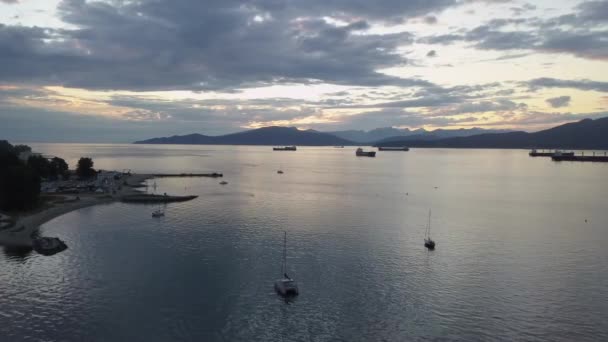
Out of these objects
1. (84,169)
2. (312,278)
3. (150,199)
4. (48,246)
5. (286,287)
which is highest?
(84,169)

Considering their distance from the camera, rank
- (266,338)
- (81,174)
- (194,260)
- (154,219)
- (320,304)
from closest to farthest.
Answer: (266,338), (320,304), (194,260), (154,219), (81,174)

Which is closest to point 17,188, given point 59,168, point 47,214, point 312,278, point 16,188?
point 16,188

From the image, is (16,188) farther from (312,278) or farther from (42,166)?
(312,278)

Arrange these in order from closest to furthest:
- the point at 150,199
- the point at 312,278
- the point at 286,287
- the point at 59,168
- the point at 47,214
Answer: the point at 286,287
the point at 312,278
the point at 47,214
the point at 150,199
the point at 59,168

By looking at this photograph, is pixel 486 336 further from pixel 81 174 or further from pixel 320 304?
pixel 81 174

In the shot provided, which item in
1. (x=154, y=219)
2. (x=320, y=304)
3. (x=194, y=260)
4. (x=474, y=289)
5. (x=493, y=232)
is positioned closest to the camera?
(x=320, y=304)

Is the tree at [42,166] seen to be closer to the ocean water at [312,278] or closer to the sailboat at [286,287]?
the ocean water at [312,278]

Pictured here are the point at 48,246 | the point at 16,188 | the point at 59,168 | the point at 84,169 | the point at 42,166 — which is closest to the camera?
the point at 48,246

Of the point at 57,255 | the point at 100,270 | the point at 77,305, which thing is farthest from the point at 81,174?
the point at 77,305

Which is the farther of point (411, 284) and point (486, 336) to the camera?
point (411, 284)
